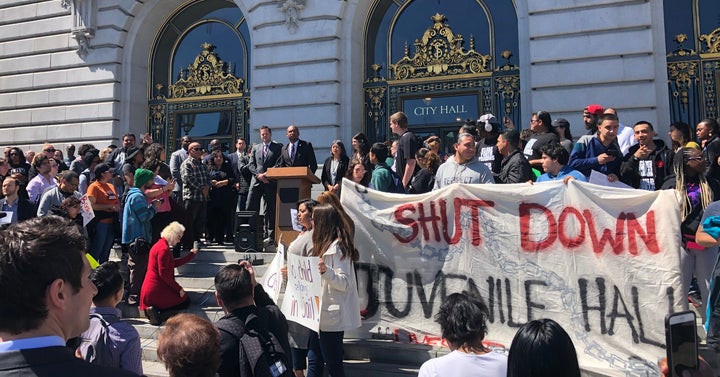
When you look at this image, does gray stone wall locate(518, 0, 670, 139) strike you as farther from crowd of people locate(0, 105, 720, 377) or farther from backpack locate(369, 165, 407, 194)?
backpack locate(369, 165, 407, 194)

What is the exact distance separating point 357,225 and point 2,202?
6371 millimetres

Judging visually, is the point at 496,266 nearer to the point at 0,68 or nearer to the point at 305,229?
the point at 305,229

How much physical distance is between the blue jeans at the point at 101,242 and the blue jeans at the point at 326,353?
508 centimetres

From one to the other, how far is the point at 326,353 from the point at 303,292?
24.7 inches

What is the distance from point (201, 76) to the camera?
18.6m

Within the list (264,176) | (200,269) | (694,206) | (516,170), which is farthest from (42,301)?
(264,176)

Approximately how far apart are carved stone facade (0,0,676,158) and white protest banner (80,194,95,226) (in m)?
7.41

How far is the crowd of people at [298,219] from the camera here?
2.31 metres

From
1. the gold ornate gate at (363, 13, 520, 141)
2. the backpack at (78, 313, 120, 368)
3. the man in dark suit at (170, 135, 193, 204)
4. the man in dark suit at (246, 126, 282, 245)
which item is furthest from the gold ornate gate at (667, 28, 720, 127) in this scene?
the backpack at (78, 313, 120, 368)

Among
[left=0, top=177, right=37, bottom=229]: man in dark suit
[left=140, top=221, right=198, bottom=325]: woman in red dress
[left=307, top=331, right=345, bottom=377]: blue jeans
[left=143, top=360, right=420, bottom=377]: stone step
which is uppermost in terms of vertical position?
[left=0, top=177, right=37, bottom=229]: man in dark suit

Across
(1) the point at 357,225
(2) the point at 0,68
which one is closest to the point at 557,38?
(1) the point at 357,225

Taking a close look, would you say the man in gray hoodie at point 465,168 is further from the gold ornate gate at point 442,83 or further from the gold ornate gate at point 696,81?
the gold ornate gate at point 696,81

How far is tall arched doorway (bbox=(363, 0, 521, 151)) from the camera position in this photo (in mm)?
15023

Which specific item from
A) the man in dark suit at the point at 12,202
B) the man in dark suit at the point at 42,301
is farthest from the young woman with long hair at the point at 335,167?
the man in dark suit at the point at 42,301
